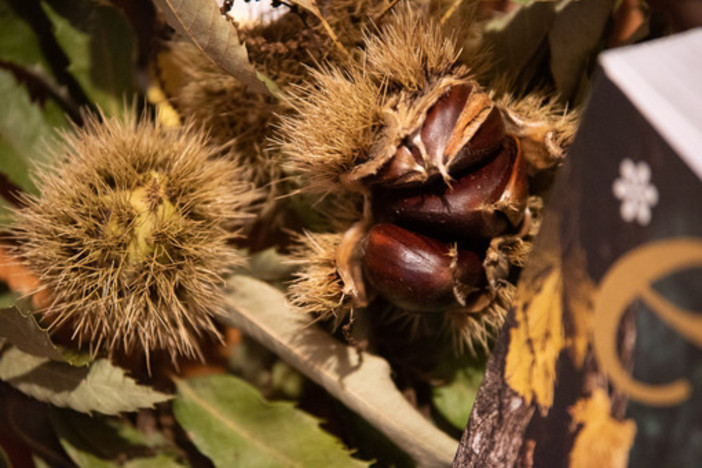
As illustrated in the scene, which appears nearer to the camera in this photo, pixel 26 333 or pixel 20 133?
pixel 26 333

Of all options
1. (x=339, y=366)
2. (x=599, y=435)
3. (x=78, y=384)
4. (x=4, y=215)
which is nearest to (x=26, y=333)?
(x=78, y=384)

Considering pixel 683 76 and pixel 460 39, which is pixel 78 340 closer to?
pixel 460 39

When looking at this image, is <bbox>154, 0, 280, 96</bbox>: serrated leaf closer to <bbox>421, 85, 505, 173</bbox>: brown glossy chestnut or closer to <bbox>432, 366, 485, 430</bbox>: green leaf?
<bbox>421, 85, 505, 173</bbox>: brown glossy chestnut

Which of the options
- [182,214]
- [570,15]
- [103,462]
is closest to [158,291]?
[182,214]

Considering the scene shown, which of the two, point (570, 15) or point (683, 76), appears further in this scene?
point (570, 15)

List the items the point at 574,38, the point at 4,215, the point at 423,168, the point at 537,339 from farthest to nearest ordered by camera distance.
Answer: the point at 4,215, the point at 574,38, the point at 423,168, the point at 537,339

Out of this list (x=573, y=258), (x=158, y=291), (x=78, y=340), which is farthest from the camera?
(x=78, y=340)

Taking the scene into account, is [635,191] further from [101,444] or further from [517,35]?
[101,444]
